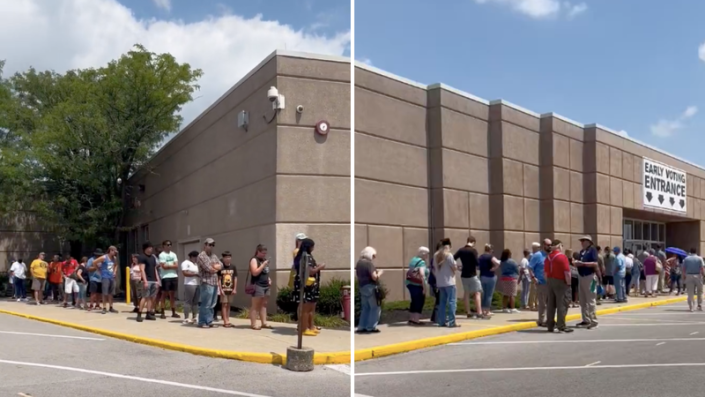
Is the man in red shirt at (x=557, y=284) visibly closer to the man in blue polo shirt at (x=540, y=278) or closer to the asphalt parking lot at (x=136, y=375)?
the man in blue polo shirt at (x=540, y=278)

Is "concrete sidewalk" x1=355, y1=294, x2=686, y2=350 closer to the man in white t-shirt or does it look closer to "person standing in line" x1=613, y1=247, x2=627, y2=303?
the man in white t-shirt

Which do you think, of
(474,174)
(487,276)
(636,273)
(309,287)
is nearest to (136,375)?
(309,287)

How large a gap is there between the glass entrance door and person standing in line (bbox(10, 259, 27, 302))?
72.7 feet

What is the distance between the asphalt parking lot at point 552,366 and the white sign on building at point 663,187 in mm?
14882

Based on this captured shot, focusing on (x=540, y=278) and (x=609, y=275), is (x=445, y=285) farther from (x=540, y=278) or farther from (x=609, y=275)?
(x=609, y=275)

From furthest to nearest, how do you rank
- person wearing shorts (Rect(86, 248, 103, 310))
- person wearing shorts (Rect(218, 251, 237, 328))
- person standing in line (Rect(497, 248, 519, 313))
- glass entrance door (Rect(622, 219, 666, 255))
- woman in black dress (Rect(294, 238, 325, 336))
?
1. glass entrance door (Rect(622, 219, 666, 255))
2. person wearing shorts (Rect(86, 248, 103, 310))
3. person standing in line (Rect(497, 248, 519, 313))
4. person wearing shorts (Rect(218, 251, 237, 328))
5. woman in black dress (Rect(294, 238, 325, 336))

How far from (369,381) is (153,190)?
1791 centimetres

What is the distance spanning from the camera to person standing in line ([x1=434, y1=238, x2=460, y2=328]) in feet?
40.8

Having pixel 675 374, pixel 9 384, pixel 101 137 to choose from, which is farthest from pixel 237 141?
pixel 675 374

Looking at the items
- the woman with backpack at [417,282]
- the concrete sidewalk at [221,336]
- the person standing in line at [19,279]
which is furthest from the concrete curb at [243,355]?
the person standing in line at [19,279]

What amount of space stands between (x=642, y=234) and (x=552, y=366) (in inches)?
879

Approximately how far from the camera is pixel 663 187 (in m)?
27.5

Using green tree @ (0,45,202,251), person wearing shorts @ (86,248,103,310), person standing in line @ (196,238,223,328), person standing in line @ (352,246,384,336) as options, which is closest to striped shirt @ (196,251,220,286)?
person standing in line @ (196,238,223,328)

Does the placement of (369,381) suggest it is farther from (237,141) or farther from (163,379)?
(237,141)
